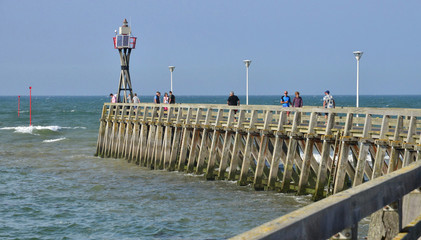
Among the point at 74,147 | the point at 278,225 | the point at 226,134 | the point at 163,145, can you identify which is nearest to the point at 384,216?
the point at 278,225

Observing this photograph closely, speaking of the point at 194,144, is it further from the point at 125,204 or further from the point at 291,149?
the point at 291,149

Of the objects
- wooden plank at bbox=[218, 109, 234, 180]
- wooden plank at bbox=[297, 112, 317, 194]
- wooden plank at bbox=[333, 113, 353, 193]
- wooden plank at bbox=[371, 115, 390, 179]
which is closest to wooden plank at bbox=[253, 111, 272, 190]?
wooden plank at bbox=[297, 112, 317, 194]

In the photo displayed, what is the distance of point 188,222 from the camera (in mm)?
15109

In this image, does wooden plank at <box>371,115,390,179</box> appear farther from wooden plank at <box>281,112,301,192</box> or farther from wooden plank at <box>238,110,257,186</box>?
wooden plank at <box>238,110,257,186</box>

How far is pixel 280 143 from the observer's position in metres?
18.5

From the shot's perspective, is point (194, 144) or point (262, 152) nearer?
point (262, 152)

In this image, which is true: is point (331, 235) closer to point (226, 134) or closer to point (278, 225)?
point (278, 225)

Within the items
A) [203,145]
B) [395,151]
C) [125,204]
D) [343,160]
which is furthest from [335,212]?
[203,145]

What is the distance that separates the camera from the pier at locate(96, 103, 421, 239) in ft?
48.0

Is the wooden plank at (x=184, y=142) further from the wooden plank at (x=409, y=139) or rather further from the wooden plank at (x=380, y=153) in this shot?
the wooden plank at (x=409, y=139)

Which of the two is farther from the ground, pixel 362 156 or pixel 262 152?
pixel 362 156

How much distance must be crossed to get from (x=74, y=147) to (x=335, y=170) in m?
26.6

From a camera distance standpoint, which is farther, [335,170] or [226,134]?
[226,134]
